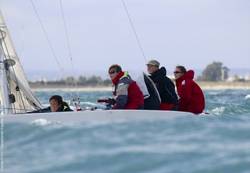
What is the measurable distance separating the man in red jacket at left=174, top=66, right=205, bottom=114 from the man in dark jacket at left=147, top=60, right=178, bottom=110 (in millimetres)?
217

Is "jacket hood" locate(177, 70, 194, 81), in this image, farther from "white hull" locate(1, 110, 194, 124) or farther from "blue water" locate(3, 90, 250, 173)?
"blue water" locate(3, 90, 250, 173)

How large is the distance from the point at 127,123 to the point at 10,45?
5678mm

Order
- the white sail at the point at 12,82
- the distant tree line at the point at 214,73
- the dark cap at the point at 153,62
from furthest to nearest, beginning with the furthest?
1. the distant tree line at the point at 214,73
2. the white sail at the point at 12,82
3. the dark cap at the point at 153,62

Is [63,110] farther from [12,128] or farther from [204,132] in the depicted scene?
[204,132]

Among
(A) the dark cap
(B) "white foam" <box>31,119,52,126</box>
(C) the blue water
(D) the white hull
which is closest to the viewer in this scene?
(C) the blue water

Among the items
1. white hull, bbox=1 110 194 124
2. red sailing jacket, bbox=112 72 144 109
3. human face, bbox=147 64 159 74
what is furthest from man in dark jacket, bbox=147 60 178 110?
white hull, bbox=1 110 194 124

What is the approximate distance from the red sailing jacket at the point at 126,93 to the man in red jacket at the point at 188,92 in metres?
1.23

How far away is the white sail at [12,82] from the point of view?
44.5 feet

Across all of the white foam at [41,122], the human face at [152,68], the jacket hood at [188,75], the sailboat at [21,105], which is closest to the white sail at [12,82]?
the sailboat at [21,105]

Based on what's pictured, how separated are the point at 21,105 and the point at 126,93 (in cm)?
355

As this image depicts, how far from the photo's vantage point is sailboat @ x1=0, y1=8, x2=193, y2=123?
432 inches

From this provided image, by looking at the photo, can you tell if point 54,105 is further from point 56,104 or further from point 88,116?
point 88,116

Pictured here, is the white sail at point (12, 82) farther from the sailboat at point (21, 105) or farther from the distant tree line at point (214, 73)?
the distant tree line at point (214, 73)

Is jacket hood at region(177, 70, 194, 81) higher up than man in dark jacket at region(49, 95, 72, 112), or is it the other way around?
jacket hood at region(177, 70, 194, 81)
